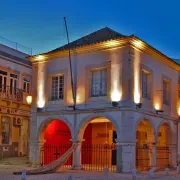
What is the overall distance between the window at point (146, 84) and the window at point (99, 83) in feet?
7.73

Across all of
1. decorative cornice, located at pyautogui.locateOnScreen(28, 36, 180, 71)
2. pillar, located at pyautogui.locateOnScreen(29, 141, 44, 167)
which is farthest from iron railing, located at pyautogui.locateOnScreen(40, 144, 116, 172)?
decorative cornice, located at pyautogui.locateOnScreen(28, 36, 180, 71)

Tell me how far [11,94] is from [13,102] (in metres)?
0.62

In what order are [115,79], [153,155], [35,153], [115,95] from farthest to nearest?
[35,153] → [153,155] → [115,79] → [115,95]

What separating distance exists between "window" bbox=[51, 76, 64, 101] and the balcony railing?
515 cm

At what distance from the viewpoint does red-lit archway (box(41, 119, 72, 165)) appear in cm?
2444

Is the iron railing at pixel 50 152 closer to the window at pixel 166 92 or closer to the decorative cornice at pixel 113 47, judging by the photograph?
the decorative cornice at pixel 113 47

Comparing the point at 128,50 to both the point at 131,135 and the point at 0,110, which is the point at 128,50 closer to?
the point at 131,135

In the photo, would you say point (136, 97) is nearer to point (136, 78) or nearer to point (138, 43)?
point (136, 78)

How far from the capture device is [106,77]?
874 inches

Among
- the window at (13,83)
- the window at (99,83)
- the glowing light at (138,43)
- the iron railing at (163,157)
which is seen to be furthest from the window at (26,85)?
the glowing light at (138,43)

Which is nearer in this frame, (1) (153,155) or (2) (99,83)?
(2) (99,83)

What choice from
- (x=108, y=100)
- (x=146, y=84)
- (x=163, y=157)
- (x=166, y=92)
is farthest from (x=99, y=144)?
(x=108, y=100)

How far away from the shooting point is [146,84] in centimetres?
2348

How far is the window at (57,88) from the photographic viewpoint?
24172mm
